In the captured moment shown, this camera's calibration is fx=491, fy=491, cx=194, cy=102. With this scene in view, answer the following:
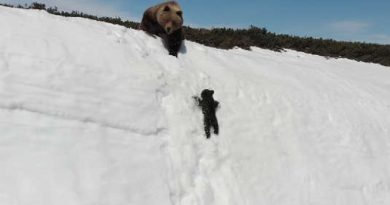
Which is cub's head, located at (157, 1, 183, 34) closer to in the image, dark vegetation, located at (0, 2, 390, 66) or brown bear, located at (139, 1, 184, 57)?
brown bear, located at (139, 1, 184, 57)

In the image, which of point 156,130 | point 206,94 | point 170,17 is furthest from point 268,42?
point 156,130

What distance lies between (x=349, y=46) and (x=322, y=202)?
15504 mm

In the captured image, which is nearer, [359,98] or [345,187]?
[345,187]

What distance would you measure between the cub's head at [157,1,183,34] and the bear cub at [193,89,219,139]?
5.73 feet

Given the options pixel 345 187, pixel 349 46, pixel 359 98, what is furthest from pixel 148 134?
pixel 349 46

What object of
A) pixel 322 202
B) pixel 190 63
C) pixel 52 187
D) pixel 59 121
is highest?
pixel 190 63

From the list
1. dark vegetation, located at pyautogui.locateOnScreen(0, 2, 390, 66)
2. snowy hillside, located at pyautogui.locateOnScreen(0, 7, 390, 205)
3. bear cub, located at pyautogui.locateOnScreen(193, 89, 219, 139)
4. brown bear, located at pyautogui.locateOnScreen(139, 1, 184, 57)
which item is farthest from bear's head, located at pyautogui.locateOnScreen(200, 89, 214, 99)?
dark vegetation, located at pyautogui.locateOnScreen(0, 2, 390, 66)

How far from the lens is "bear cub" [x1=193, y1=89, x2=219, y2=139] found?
779 centimetres

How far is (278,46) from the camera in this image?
18781 millimetres

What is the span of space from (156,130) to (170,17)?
3.05 metres

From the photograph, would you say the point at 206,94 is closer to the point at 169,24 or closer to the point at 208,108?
the point at 208,108

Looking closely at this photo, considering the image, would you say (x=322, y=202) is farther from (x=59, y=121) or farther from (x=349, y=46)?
(x=349, y=46)

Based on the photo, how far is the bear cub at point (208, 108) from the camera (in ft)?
25.5

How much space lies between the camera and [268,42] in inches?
725
